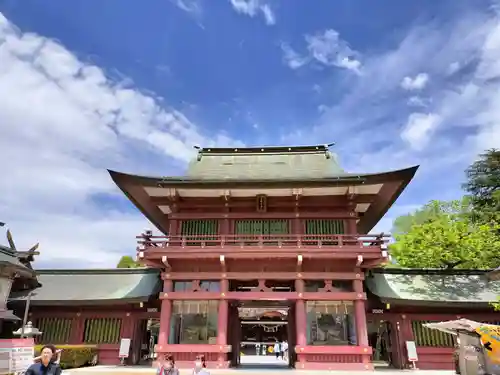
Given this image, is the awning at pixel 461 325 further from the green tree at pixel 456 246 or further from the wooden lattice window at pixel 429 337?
the green tree at pixel 456 246

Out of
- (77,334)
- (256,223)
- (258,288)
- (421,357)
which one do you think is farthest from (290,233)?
(77,334)

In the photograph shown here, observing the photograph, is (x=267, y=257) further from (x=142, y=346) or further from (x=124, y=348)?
(x=142, y=346)

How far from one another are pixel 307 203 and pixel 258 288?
218 inches

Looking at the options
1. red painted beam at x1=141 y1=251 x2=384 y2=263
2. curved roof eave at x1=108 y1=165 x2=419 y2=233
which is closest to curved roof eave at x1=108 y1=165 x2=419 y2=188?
curved roof eave at x1=108 y1=165 x2=419 y2=233

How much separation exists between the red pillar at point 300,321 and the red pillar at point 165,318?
20.8 ft

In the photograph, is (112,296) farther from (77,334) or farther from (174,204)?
(174,204)

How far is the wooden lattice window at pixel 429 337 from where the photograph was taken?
1938 centimetres

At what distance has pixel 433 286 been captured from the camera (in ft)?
69.6

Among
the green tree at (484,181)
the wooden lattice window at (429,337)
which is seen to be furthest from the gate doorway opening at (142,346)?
the green tree at (484,181)

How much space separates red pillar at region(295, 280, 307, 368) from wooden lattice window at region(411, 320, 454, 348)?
6.60 m

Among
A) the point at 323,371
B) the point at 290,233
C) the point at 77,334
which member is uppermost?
the point at 290,233

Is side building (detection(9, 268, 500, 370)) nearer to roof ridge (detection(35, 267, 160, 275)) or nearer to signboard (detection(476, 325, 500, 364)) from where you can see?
roof ridge (detection(35, 267, 160, 275))

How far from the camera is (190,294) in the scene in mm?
18516

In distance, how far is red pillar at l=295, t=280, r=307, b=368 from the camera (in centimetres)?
1730
